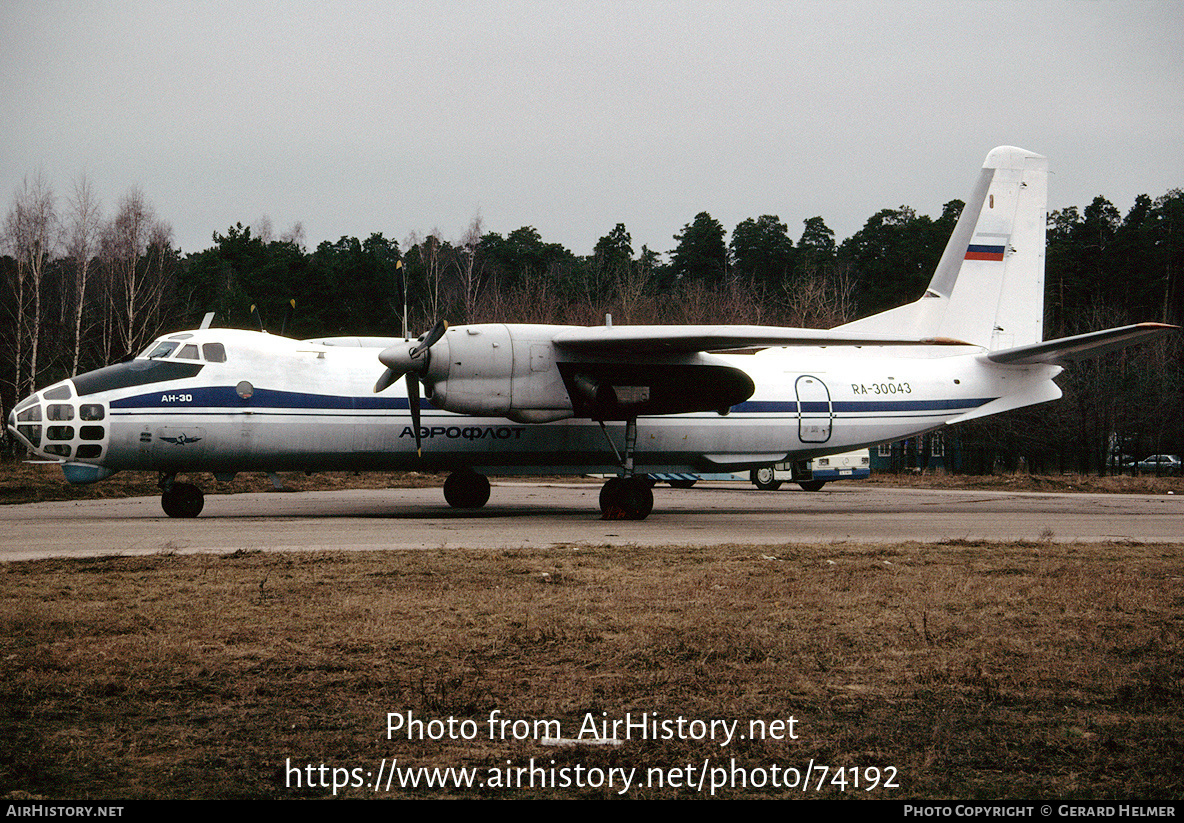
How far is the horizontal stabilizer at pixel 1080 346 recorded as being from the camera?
1636cm

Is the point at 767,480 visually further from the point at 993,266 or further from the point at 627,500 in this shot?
the point at 627,500

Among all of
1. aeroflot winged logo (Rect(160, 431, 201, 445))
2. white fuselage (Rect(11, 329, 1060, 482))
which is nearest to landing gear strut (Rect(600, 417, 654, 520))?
white fuselage (Rect(11, 329, 1060, 482))

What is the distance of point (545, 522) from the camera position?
671 inches

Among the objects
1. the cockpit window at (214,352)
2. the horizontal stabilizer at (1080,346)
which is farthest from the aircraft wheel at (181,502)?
the horizontal stabilizer at (1080,346)

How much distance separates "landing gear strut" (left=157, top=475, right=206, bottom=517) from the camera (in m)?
17.2

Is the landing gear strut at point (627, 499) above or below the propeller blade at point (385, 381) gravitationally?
below

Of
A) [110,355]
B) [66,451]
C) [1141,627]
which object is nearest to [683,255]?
[110,355]

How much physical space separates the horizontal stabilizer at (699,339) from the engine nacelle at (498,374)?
1.61 feet

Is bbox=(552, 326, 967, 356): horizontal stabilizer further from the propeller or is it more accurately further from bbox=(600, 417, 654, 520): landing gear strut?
the propeller

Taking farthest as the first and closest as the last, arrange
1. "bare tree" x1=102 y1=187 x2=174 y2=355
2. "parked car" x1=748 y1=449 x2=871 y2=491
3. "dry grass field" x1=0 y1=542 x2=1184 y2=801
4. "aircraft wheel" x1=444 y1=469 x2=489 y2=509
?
"bare tree" x1=102 y1=187 x2=174 y2=355 → "parked car" x1=748 y1=449 x2=871 y2=491 → "aircraft wheel" x1=444 y1=469 x2=489 y2=509 → "dry grass field" x1=0 y1=542 x2=1184 y2=801

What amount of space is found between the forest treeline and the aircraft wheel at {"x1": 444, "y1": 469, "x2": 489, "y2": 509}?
14.1 meters

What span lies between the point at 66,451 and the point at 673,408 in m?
10.3

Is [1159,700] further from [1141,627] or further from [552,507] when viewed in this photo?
[552,507]

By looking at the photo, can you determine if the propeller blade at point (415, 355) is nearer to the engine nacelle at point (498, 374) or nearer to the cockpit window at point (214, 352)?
the engine nacelle at point (498, 374)
